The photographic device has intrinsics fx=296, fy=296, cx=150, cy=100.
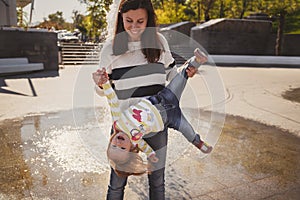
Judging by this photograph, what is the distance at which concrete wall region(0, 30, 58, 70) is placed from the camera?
472 inches

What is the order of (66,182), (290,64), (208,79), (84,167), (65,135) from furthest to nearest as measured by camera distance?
(290,64) < (65,135) < (84,167) < (66,182) < (208,79)

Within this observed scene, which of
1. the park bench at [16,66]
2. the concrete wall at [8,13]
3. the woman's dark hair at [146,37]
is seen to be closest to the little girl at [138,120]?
the woman's dark hair at [146,37]

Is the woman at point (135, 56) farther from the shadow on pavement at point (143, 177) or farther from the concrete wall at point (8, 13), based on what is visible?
the concrete wall at point (8, 13)

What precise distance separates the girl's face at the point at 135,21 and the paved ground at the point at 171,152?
484 mm

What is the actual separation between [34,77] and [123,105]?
393 inches

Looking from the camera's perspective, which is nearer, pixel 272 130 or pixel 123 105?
pixel 123 105

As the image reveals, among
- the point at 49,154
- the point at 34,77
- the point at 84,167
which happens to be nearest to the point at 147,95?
the point at 84,167

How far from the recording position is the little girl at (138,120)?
1840mm

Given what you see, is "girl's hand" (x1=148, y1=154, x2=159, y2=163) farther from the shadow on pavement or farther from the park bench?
the park bench

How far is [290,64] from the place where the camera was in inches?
646

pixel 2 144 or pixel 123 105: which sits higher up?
pixel 123 105

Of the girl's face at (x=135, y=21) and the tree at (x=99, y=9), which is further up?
the tree at (x=99, y=9)

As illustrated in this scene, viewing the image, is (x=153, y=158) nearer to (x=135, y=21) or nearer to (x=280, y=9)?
(x=135, y=21)

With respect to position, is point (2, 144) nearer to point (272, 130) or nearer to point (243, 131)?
point (243, 131)
